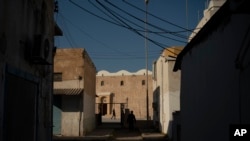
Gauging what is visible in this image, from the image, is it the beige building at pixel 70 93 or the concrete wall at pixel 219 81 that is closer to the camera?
the concrete wall at pixel 219 81

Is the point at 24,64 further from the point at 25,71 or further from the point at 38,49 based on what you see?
the point at 38,49

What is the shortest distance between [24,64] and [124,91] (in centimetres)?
4921

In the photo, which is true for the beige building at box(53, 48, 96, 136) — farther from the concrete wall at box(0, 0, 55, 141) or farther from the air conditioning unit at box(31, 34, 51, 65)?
the air conditioning unit at box(31, 34, 51, 65)

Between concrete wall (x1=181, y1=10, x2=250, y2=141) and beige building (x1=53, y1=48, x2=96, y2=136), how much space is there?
13.2m

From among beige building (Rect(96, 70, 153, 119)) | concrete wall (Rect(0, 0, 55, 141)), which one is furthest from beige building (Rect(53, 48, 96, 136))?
beige building (Rect(96, 70, 153, 119))

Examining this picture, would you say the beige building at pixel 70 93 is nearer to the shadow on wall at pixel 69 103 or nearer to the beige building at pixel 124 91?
the shadow on wall at pixel 69 103

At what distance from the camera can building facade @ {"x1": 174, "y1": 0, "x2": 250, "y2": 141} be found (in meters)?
6.53

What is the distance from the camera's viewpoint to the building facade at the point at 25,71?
26.5 feet

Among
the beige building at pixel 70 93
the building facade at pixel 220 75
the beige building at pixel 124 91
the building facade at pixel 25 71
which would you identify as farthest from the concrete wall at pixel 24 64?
the beige building at pixel 124 91

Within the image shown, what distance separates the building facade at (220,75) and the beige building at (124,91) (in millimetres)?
45090

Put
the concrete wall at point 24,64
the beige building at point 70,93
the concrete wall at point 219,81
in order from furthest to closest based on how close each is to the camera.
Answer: the beige building at point 70,93 → the concrete wall at point 24,64 → the concrete wall at point 219,81

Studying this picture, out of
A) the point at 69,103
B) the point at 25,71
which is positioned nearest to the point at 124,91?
the point at 69,103

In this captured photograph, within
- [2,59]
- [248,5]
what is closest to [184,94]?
[2,59]

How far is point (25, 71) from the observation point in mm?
9586
